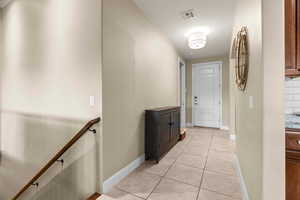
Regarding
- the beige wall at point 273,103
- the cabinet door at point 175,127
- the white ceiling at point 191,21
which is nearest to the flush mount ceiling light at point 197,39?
the white ceiling at point 191,21

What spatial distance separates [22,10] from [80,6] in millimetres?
1814

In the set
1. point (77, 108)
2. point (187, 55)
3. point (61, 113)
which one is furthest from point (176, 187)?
point (187, 55)

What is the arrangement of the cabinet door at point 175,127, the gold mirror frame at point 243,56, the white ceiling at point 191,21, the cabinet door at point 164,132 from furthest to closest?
the cabinet door at point 175,127, the cabinet door at point 164,132, the white ceiling at point 191,21, the gold mirror frame at point 243,56

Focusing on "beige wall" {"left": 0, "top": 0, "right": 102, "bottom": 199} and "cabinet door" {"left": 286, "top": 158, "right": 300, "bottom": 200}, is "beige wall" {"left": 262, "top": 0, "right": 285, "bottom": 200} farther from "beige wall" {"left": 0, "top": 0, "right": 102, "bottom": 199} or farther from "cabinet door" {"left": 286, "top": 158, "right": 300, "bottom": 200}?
"beige wall" {"left": 0, "top": 0, "right": 102, "bottom": 199}

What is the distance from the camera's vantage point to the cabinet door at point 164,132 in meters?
2.58

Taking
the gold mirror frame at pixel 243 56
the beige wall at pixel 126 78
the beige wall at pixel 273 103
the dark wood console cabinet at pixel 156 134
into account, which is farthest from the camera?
the dark wood console cabinet at pixel 156 134

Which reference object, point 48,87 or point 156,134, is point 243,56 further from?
point 48,87

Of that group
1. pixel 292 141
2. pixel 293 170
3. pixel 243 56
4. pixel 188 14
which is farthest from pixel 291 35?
pixel 188 14

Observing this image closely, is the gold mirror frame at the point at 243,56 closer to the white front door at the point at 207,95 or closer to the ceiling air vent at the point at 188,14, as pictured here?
the ceiling air vent at the point at 188,14

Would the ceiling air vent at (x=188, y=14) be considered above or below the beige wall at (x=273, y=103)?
above

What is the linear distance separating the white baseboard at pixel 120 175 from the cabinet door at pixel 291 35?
2114 mm

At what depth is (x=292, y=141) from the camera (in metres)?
1.04

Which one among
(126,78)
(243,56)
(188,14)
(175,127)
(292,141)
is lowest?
(175,127)

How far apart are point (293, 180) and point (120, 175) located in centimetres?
177
